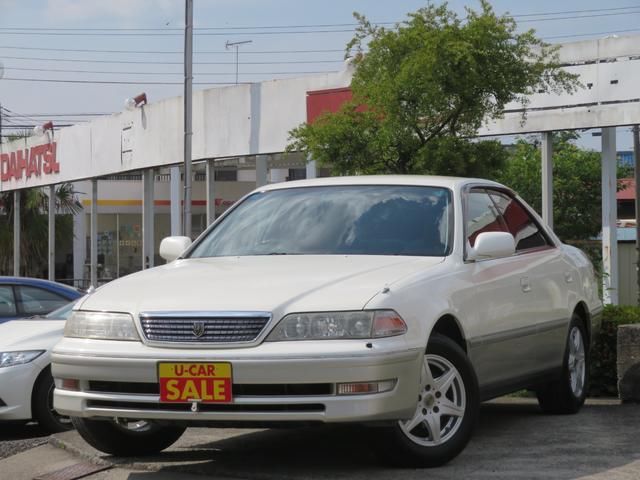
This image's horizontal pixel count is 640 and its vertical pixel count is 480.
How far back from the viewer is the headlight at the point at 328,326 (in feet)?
17.9

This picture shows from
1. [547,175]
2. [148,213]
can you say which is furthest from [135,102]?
[547,175]

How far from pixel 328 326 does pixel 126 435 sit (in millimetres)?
1747

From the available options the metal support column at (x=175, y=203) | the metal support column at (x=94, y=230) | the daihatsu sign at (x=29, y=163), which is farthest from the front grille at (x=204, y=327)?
the daihatsu sign at (x=29, y=163)

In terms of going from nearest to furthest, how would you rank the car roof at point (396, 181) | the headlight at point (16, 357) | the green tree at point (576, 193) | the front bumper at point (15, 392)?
the car roof at point (396, 181)
the front bumper at point (15, 392)
the headlight at point (16, 357)
the green tree at point (576, 193)

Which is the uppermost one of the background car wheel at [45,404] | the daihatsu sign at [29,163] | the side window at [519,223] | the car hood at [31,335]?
the daihatsu sign at [29,163]

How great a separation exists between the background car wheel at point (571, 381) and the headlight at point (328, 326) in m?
2.78

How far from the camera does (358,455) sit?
634cm

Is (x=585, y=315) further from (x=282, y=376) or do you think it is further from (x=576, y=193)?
(x=576, y=193)

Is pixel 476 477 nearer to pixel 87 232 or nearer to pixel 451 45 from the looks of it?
pixel 451 45

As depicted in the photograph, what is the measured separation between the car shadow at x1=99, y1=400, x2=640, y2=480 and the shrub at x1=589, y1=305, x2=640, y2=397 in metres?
1.51

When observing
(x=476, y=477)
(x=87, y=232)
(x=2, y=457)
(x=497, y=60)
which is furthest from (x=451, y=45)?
(x=87, y=232)

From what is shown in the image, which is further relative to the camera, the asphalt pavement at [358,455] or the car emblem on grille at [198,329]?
the asphalt pavement at [358,455]

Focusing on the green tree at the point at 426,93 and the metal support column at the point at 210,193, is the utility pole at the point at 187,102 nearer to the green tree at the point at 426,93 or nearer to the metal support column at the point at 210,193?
the metal support column at the point at 210,193

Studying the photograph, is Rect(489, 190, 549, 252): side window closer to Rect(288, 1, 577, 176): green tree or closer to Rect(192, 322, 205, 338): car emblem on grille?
Rect(192, 322, 205, 338): car emblem on grille
